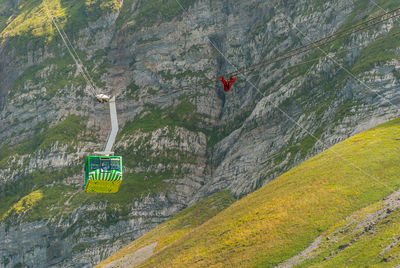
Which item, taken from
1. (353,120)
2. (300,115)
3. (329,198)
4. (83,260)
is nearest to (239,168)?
(300,115)

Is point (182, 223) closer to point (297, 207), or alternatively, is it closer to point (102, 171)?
point (297, 207)

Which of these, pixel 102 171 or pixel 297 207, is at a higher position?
pixel 102 171

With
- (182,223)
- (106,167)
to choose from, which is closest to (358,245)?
(106,167)

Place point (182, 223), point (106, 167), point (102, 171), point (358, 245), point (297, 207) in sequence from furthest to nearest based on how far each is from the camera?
1. point (182, 223)
2. point (297, 207)
3. point (358, 245)
4. point (106, 167)
5. point (102, 171)

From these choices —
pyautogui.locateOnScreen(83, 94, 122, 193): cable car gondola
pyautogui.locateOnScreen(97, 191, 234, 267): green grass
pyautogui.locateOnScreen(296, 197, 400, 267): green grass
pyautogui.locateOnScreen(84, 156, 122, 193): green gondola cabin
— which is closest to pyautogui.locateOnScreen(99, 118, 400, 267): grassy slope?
pyautogui.locateOnScreen(296, 197, 400, 267): green grass

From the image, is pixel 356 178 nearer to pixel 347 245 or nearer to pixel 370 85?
pixel 347 245

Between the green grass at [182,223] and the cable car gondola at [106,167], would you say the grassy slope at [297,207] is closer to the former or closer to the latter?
the green grass at [182,223]

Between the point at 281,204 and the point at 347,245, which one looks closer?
the point at 347,245
